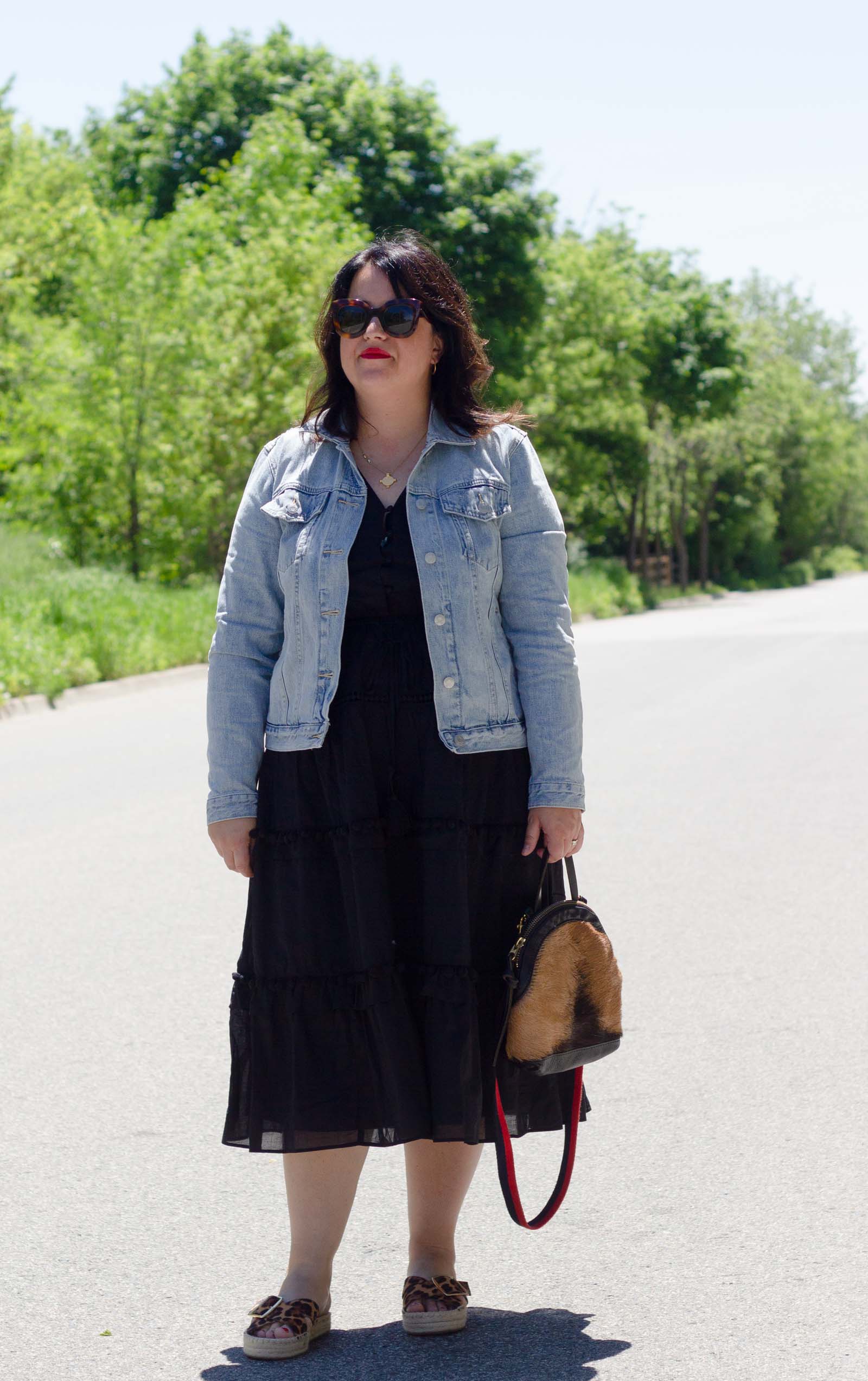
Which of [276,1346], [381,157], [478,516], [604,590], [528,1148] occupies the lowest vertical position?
[604,590]

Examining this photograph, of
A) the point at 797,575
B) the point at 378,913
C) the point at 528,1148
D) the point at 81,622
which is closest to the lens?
the point at 378,913

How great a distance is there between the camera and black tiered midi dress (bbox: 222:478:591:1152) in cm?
284

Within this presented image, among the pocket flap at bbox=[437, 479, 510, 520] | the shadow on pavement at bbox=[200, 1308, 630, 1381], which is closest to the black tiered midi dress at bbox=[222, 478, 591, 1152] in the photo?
the pocket flap at bbox=[437, 479, 510, 520]

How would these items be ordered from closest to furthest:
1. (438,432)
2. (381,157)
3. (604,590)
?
(438,432) → (381,157) → (604,590)

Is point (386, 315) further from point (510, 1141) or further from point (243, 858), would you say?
point (510, 1141)

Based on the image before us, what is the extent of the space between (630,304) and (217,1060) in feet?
126

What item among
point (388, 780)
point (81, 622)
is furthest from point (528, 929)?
point (81, 622)

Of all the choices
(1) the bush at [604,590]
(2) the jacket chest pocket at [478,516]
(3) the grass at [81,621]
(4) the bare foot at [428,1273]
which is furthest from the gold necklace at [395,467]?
(1) the bush at [604,590]

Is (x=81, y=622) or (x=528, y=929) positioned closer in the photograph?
(x=528, y=929)

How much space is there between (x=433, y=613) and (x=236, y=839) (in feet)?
1.81

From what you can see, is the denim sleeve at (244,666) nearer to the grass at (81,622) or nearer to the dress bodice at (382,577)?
the dress bodice at (382,577)

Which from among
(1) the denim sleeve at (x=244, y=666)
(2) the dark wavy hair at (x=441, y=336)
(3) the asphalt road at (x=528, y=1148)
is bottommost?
(3) the asphalt road at (x=528, y=1148)

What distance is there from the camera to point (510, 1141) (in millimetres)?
3023

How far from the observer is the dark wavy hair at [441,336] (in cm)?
302
